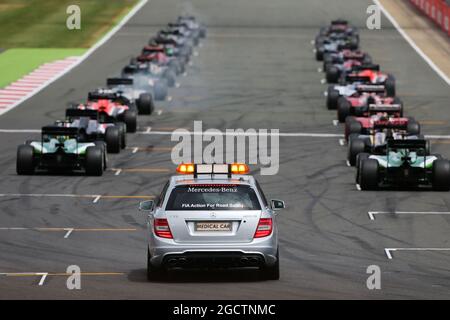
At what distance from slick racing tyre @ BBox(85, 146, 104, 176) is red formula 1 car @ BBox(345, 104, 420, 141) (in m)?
6.20

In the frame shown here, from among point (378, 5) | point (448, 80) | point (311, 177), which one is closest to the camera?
point (311, 177)

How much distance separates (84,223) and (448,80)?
3220 cm

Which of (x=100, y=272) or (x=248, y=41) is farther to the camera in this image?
(x=248, y=41)

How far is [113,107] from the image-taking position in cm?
4225

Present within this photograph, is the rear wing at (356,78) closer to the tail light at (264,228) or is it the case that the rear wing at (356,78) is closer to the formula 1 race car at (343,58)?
the formula 1 race car at (343,58)

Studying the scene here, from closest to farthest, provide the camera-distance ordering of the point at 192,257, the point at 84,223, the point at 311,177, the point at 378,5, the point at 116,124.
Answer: the point at 192,257 → the point at 84,223 → the point at 311,177 → the point at 116,124 → the point at 378,5

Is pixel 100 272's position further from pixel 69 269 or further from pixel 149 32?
pixel 149 32

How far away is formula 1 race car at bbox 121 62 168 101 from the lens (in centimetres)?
5072

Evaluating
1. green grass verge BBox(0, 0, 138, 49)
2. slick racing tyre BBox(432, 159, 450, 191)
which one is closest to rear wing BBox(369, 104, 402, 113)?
slick racing tyre BBox(432, 159, 450, 191)

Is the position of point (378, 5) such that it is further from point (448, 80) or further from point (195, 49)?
point (448, 80)

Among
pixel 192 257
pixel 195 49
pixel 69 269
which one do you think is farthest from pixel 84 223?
pixel 195 49

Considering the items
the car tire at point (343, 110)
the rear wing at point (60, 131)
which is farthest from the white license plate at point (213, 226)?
the car tire at point (343, 110)

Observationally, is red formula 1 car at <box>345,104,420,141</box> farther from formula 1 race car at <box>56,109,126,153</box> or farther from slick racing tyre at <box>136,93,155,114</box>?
slick racing tyre at <box>136,93,155,114</box>

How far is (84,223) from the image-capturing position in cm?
2756
